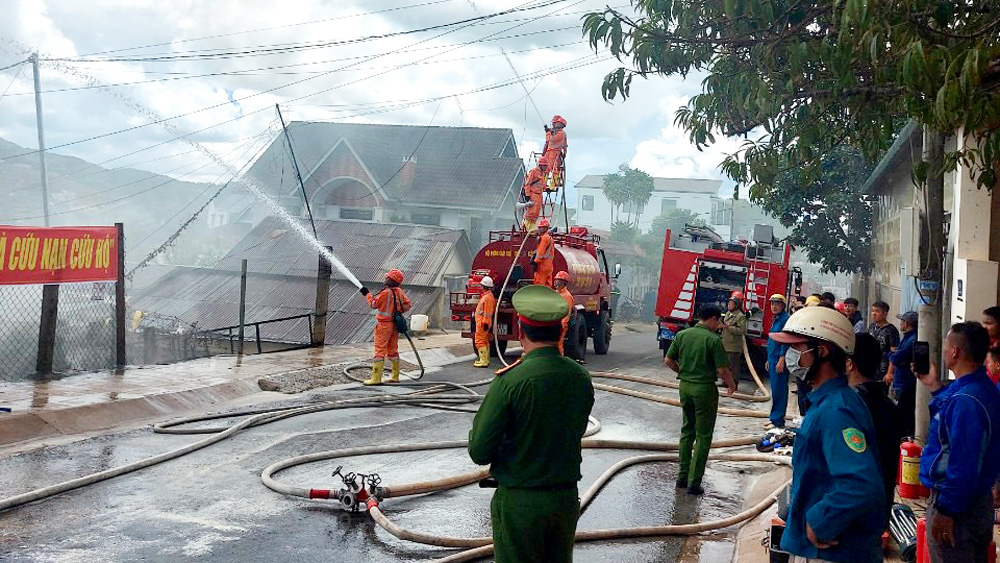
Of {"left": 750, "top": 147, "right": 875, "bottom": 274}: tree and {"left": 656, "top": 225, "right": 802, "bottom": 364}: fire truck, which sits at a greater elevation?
{"left": 750, "top": 147, "right": 875, "bottom": 274}: tree

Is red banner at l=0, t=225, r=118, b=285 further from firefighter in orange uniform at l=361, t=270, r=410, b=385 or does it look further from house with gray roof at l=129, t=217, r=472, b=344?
house with gray roof at l=129, t=217, r=472, b=344

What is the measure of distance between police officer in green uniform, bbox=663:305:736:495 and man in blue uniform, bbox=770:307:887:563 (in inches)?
164

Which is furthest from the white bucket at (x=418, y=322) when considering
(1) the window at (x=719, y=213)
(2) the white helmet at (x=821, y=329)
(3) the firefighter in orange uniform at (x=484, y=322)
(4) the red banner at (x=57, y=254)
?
(1) the window at (x=719, y=213)

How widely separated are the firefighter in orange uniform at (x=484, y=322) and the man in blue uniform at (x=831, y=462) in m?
13.6

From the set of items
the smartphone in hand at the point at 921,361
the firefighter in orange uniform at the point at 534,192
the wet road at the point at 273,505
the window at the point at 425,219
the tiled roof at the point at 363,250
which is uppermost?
the window at the point at 425,219

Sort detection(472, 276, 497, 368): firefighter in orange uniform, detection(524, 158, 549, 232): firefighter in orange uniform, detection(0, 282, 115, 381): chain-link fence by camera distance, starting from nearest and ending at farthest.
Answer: detection(0, 282, 115, 381): chain-link fence
detection(472, 276, 497, 368): firefighter in orange uniform
detection(524, 158, 549, 232): firefighter in orange uniform

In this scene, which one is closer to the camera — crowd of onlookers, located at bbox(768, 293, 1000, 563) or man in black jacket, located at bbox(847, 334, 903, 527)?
crowd of onlookers, located at bbox(768, 293, 1000, 563)

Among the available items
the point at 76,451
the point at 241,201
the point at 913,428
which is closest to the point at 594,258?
the point at 913,428

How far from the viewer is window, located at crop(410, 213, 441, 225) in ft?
130

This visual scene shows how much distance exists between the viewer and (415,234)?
30.6 meters

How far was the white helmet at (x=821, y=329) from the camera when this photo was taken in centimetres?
375

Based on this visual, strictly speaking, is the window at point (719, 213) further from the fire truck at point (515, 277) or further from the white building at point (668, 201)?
→ the fire truck at point (515, 277)

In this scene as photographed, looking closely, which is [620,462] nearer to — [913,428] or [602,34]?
[913,428]

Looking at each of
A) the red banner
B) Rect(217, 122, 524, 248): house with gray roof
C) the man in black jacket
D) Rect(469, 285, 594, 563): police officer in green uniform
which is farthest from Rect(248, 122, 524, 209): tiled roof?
Rect(469, 285, 594, 563): police officer in green uniform
